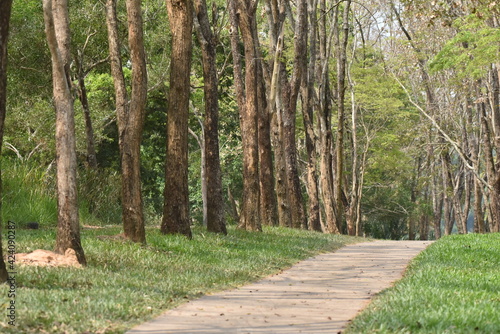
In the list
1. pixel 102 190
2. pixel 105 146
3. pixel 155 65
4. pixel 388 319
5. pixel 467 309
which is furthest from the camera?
pixel 105 146

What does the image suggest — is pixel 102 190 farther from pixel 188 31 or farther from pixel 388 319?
pixel 388 319

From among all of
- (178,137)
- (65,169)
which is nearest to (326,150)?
(178,137)

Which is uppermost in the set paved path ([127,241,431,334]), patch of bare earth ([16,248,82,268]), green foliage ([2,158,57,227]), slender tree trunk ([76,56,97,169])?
slender tree trunk ([76,56,97,169])

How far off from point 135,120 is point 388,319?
8.64 metres

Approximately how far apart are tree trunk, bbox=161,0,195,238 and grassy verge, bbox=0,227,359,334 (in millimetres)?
661

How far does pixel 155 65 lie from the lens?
34188 mm

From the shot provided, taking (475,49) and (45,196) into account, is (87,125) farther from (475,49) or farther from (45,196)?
(475,49)

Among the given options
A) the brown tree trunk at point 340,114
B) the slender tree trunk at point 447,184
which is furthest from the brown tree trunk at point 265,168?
the slender tree trunk at point 447,184

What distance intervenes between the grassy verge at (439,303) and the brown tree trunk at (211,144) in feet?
22.6

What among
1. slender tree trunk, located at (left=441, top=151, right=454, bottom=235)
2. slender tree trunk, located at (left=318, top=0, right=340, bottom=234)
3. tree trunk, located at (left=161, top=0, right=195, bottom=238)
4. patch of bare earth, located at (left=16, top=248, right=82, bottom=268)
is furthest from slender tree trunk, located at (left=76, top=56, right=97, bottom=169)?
slender tree trunk, located at (left=441, top=151, right=454, bottom=235)

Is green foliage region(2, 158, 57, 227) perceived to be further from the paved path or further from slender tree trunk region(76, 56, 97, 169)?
the paved path

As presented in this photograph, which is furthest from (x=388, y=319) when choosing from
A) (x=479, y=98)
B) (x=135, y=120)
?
(x=479, y=98)

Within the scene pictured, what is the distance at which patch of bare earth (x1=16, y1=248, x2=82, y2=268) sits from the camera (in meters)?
11.3

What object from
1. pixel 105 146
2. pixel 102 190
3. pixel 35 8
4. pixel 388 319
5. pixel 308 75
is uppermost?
pixel 35 8
